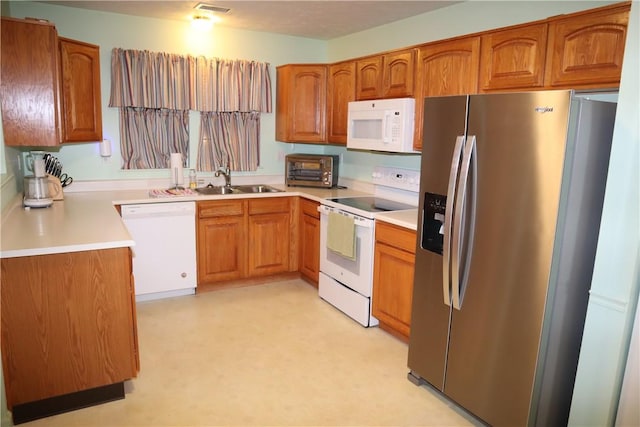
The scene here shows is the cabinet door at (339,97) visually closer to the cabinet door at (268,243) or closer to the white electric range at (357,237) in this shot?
the white electric range at (357,237)

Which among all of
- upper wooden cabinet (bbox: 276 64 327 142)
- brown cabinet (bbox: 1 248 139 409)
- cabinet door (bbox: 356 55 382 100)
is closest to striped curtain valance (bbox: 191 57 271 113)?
upper wooden cabinet (bbox: 276 64 327 142)

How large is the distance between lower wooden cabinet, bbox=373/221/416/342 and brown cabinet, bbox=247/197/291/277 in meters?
1.32

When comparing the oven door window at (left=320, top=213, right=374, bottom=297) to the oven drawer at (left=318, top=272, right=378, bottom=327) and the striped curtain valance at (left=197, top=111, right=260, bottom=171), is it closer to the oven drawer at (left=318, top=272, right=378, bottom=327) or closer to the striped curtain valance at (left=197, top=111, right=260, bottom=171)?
the oven drawer at (left=318, top=272, right=378, bottom=327)

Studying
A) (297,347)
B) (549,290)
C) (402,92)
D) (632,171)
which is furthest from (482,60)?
(297,347)

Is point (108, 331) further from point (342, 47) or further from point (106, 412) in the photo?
point (342, 47)

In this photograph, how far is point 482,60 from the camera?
2773mm

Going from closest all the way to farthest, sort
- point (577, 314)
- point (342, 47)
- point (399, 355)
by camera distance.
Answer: point (577, 314), point (399, 355), point (342, 47)

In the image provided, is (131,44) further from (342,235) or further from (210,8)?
(342,235)

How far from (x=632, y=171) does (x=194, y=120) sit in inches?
A: 146

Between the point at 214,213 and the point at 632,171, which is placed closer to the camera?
the point at 632,171

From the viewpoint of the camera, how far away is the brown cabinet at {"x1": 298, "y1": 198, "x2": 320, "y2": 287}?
4.20m

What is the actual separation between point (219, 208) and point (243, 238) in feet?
1.22

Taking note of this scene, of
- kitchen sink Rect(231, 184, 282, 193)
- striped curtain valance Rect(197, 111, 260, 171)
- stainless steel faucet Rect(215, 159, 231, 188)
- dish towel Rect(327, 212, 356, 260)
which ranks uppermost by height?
striped curtain valance Rect(197, 111, 260, 171)

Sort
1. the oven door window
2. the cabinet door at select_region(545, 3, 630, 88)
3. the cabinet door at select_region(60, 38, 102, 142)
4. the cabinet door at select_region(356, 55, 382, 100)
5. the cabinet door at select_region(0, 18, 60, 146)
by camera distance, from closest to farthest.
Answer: the cabinet door at select_region(545, 3, 630, 88) < the cabinet door at select_region(0, 18, 60, 146) < the cabinet door at select_region(60, 38, 102, 142) < the oven door window < the cabinet door at select_region(356, 55, 382, 100)
